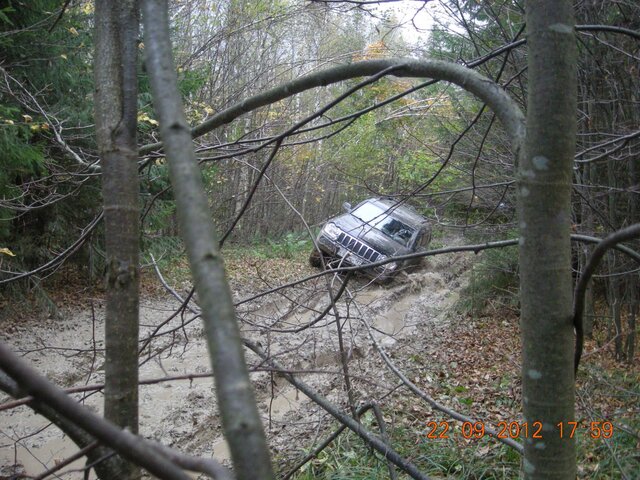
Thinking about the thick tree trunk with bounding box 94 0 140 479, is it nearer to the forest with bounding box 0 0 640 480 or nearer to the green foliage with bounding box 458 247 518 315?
the forest with bounding box 0 0 640 480

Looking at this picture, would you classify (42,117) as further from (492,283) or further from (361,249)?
(492,283)

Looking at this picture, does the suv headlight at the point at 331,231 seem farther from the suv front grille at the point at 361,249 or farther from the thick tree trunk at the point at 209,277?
the thick tree trunk at the point at 209,277

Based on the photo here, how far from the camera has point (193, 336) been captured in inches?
361

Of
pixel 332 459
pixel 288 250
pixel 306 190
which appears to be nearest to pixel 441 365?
pixel 332 459

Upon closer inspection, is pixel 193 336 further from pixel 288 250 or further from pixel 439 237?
pixel 439 237

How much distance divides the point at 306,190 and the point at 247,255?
12.8 feet

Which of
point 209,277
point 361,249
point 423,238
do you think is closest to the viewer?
point 209,277

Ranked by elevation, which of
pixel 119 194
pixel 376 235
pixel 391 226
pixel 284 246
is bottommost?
pixel 284 246
